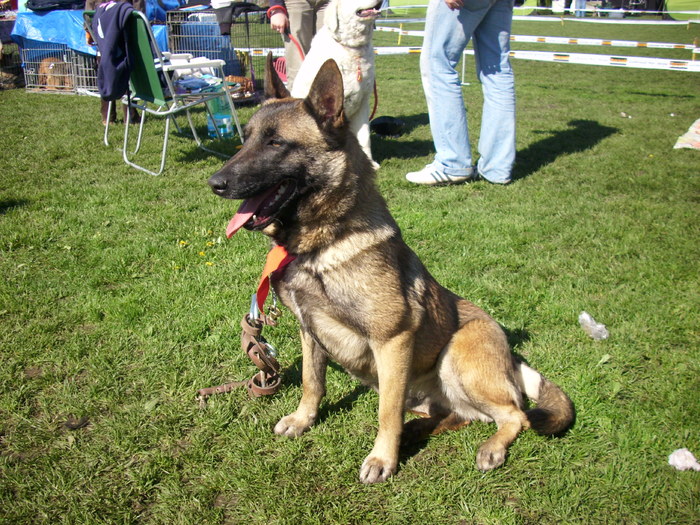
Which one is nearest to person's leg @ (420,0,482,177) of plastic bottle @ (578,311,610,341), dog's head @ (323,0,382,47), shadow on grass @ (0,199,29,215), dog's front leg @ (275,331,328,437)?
dog's head @ (323,0,382,47)

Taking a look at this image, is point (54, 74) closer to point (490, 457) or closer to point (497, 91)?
point (497, 91)

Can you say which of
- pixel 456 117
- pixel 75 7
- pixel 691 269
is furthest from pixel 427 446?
pixel 75 7

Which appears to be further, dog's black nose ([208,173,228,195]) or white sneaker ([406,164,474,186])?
white sneaker ([406,164,474,186])

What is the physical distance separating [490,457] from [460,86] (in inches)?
178

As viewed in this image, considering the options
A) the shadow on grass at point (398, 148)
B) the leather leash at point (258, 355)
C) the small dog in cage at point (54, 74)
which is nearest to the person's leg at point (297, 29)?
the shadow on grass at point (398, 148)

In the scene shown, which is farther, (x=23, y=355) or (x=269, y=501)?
(x=23, y=355)

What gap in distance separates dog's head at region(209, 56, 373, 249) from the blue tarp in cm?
881

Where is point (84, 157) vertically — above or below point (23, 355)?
above

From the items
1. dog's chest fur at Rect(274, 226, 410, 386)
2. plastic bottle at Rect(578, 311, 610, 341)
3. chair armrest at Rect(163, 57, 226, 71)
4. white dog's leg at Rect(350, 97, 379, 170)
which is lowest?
plastic bottle at Rect(578, 311, 610, 341)

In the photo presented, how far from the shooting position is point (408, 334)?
221 centimetres

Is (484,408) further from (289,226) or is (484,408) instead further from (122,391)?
(122,391)

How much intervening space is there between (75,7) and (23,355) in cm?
1120

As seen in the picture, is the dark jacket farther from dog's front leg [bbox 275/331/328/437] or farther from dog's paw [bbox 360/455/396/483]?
dog's paw [bbox 360/455/396/483]

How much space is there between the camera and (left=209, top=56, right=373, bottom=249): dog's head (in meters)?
2.17
